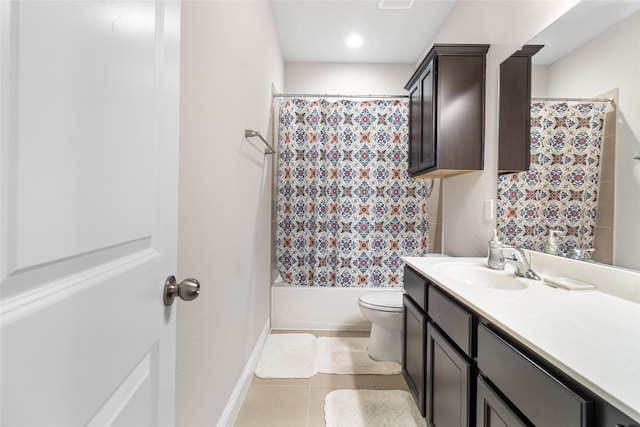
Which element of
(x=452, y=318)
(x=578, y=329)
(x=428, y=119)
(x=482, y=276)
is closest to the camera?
(x=578, y=329)

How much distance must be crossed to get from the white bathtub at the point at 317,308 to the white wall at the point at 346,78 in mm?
2086

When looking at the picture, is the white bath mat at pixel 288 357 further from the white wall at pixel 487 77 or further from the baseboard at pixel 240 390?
the white wall at pixel 487 77

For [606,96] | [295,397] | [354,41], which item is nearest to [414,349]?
[295,397]

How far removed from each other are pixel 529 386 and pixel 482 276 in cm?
89

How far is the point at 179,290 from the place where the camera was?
26.4 inches

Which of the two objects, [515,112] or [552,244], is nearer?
[552,244]

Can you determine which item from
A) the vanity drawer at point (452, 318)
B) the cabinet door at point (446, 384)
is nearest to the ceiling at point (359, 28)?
the vanity drawer at point (452, 318)

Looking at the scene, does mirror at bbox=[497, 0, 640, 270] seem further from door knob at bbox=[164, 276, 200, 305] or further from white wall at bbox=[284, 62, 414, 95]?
white wall at bbox=[284, 62, 414, 95]

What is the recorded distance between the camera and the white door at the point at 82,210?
0.31 m

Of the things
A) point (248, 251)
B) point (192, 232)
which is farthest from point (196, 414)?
point (248, 251)

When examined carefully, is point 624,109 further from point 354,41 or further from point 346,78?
point 346,78

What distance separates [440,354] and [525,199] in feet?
2.90

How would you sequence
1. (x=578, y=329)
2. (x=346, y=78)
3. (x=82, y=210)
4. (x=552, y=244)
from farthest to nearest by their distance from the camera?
(x=346, y=78) → (x=552, y=244) → (x=578, y=329) → (x=82, y=210)

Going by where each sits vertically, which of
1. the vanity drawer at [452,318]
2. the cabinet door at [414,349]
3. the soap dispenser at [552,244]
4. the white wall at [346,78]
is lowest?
the cabinet door at [414,349]
